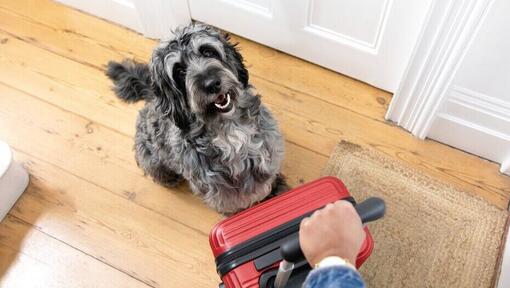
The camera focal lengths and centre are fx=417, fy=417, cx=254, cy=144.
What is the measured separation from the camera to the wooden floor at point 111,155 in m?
1.52

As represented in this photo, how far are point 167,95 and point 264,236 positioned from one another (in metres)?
0.44

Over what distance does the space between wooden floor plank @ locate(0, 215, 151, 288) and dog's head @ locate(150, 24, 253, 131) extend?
730mm

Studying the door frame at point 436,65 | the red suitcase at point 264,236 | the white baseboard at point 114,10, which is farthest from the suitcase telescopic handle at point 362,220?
the white baseboard at point 114,10

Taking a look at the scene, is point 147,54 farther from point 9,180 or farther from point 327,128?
point 327,128

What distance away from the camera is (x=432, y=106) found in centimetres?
148

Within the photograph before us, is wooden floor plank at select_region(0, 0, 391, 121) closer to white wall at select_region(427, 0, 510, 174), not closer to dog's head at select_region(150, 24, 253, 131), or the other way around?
white wall at select_region(427, 0, 510, 174)

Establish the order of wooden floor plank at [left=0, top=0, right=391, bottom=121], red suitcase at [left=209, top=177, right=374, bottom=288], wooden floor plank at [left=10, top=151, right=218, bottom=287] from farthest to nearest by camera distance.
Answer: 1. wooden floor plank at [left=0, top=0, right=391, bottom=121]
2. wooden floor plank at [left=10, top=151, right=218, bottom=287]
3. red suitcase at [left=209, top=177, right=374, bottom=288]

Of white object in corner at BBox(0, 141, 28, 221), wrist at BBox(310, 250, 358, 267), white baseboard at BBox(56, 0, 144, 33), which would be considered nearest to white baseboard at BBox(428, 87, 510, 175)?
wrist at BBox(310, 250, 358, 267)

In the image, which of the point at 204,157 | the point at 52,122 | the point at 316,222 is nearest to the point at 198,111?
the point at 204,157

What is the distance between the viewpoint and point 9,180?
5.13 feet

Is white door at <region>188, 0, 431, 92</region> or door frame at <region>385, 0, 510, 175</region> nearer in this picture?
door frame at <region>385, 0, 510, 175</region>

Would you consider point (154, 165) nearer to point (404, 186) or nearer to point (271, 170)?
point (271, 170)

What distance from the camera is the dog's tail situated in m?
1.49

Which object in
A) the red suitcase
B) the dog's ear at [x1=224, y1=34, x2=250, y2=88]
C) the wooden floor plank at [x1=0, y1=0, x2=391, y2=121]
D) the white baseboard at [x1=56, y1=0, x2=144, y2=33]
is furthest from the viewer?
the white baseboard at [x1=56, y1=0, x2=144, y2=33]
